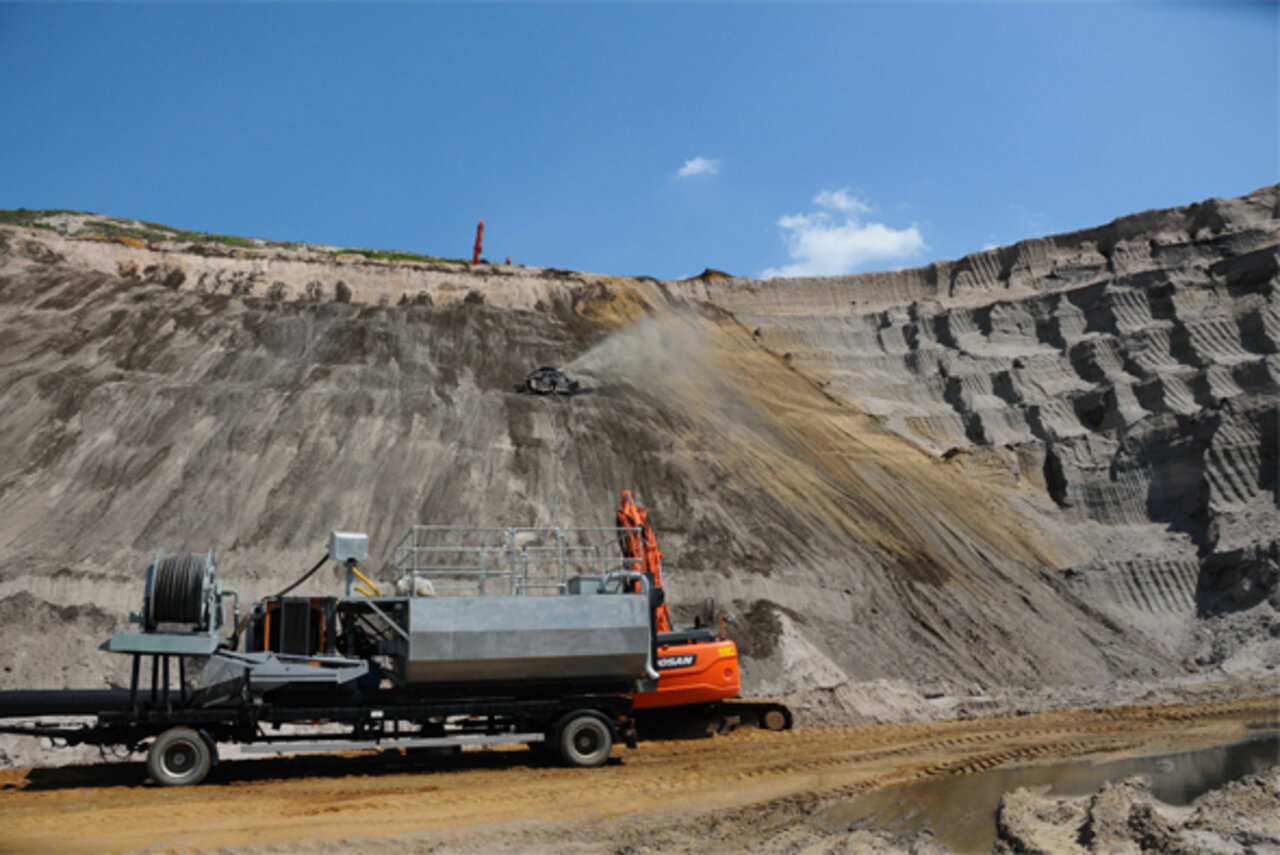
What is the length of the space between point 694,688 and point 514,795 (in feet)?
17.4

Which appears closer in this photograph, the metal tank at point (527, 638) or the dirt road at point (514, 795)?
the dirt road at point (514, 795)

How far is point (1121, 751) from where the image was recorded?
1459 centimetres

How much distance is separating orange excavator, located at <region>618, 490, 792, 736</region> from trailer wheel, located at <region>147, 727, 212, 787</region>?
6.43 m

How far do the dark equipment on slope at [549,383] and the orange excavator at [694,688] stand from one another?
15.5 metres

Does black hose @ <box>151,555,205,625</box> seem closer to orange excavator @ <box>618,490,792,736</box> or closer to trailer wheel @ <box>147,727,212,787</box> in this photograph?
trailer wheel @ <box>147,727,212,787</box>

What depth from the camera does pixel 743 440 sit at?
31719 mm

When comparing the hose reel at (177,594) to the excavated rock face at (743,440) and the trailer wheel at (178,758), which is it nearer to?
the trailer wheel at (178,758)

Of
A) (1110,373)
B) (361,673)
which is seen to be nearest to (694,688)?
(361,673)

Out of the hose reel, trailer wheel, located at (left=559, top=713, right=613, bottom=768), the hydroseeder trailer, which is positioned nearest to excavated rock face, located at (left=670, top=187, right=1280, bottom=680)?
trailer wheel, located at (left=559, top=713, right=613, bottom=768)

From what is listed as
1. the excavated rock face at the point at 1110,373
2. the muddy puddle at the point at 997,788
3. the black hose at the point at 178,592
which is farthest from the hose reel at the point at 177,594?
the excavated rock face at the point at 1110,373

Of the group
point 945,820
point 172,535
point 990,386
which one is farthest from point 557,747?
point 990,386

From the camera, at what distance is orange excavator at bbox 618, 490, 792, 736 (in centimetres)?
1605

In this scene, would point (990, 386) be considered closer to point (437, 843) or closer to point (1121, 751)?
point (1121, 751)

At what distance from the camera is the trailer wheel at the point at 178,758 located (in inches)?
453
